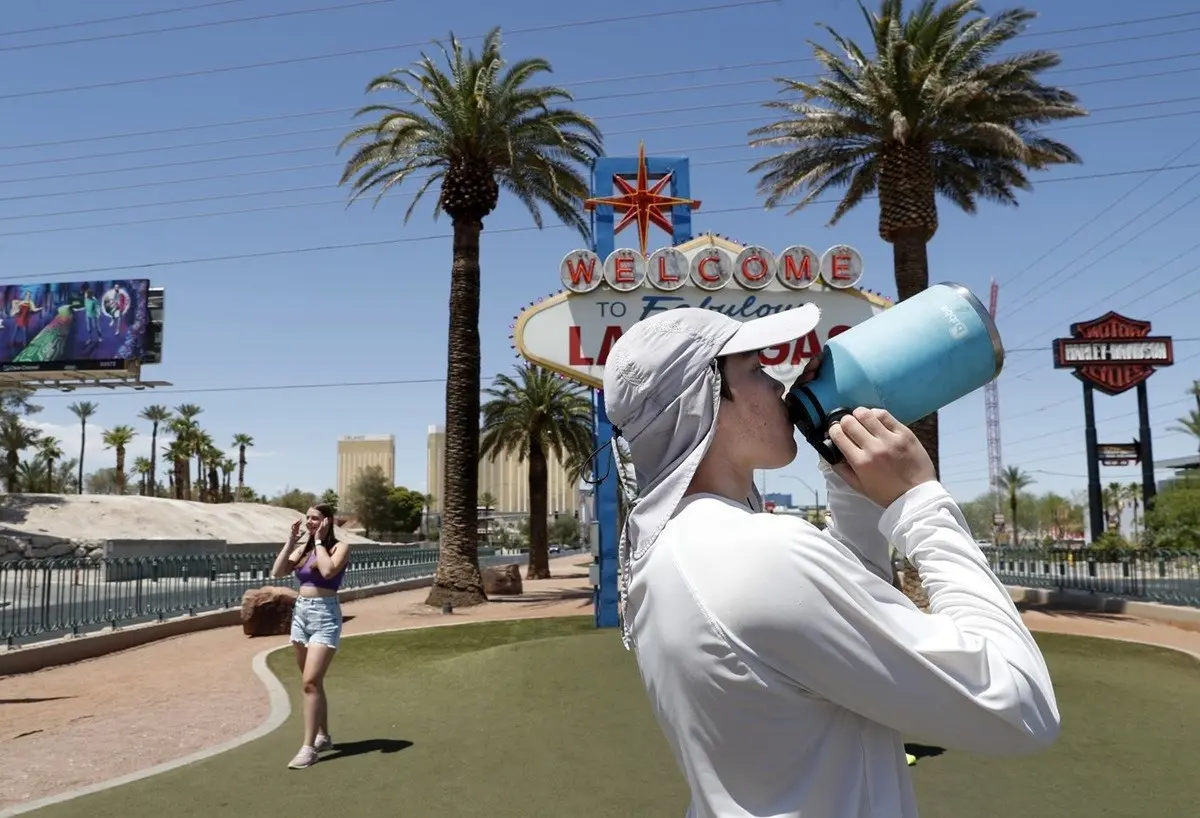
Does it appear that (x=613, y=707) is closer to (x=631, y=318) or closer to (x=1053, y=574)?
(x=631, y=318)

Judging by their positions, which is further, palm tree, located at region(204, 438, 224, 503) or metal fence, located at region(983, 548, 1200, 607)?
palm tree, located at region(204, 438, 224, 503)

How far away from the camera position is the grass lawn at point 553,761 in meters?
5.80

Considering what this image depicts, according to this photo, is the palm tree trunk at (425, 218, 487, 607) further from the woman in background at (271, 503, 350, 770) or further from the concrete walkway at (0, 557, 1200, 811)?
the woman in background at (271, 503, 350, 770)

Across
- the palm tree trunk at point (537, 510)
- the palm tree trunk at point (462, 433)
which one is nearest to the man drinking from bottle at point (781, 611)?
the palm tree trunk at point (462, 433)

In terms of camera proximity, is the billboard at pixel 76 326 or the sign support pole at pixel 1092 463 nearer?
the sign support pole at pixel 1092 463

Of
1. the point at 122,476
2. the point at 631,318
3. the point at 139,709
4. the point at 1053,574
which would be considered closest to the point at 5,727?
the point at 139,709

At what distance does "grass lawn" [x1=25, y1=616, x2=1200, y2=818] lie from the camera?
5.80 metres

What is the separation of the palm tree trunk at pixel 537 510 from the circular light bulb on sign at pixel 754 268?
1913 centimetres

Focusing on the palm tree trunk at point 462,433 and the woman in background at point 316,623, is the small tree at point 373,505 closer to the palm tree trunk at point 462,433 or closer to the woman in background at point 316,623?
the palm tree trunk at point 462,433

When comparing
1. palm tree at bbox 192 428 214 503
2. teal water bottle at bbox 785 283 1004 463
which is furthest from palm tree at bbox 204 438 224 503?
teal water bottle at bbox 785 283 1004 463

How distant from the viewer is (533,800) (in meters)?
5.94

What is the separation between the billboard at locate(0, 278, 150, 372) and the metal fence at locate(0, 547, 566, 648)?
2183 centimetres

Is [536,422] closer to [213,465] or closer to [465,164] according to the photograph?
[465,164]

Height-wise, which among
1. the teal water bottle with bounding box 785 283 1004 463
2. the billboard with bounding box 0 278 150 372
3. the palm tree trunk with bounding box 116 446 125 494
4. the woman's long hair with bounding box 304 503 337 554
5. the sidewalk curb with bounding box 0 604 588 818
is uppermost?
the billboard with bounding box 0 278 150 372
